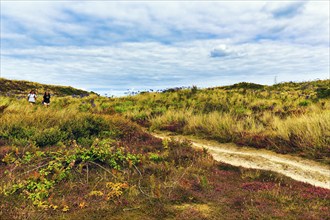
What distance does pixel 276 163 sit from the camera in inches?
341

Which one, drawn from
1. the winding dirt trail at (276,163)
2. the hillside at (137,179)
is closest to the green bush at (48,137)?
the hillside at (137,179)

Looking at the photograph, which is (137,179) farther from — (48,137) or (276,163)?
(276,163)

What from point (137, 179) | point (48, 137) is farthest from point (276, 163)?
point (48, 137)

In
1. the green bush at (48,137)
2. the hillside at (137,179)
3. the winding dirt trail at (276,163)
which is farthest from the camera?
the green bush at (48,137)

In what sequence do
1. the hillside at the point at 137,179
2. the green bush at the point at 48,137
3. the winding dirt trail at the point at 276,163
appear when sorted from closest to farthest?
the hillside at the point at 137,179
the winding dirt trail at the point at 276,163
the green bush at the point at 48,137

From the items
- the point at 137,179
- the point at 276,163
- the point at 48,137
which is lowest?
the point at 276,163

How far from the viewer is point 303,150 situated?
9.79 metres

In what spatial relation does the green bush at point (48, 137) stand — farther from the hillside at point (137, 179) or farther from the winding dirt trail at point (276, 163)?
the winding dirt trail at point (276, 163)

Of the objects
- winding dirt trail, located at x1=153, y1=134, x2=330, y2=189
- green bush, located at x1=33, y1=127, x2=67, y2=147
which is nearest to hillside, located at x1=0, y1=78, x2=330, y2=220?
green bush, located at x1=33, y1=127, x2=67, y2=147

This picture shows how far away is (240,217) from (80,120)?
817 cm

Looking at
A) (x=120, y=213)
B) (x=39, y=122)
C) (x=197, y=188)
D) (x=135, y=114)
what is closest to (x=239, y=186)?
(x=197, y=188)

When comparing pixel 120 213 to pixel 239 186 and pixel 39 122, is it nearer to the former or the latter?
pixel 239 186

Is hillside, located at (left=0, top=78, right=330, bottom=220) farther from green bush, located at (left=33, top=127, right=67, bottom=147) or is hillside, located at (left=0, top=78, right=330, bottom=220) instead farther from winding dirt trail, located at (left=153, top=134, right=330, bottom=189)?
winding dirt trail, located at (left=153, top=134, right=330, bottom=189)

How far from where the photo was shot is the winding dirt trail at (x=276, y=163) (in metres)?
7.45
